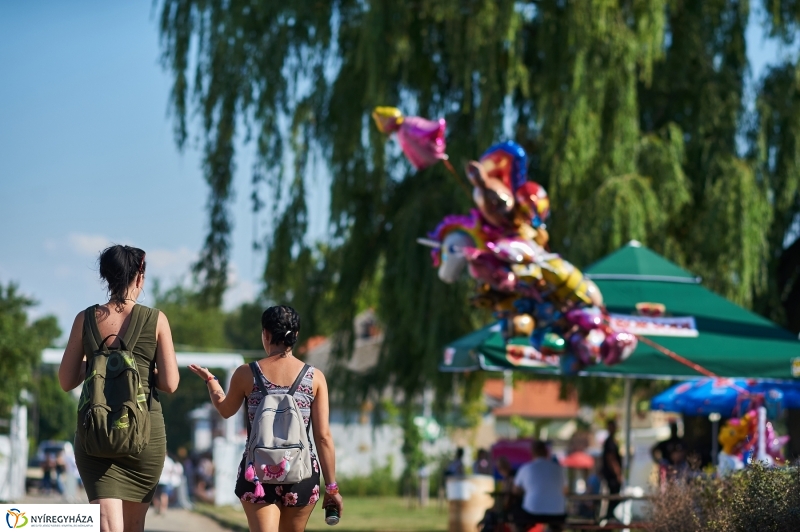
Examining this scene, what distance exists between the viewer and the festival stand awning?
36.0 feet

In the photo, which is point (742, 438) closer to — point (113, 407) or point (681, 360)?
point (681, 360)

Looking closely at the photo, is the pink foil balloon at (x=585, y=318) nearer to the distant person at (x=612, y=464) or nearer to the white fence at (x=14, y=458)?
the distant person at (x=612, y=464)

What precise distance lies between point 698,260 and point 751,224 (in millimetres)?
913

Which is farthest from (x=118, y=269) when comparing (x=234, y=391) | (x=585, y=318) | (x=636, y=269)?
(x=636, y=269)

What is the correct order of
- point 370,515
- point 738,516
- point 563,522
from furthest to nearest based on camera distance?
point 370,515, point 563,522, point 738,516

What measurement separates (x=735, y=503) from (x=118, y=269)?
3.69 metres

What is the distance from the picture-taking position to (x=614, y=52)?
15.3m

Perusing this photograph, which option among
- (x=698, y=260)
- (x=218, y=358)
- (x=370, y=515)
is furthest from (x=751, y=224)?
(x=218, y=358)

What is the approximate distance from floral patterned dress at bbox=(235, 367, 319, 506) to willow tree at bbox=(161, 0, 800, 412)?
31.4ft

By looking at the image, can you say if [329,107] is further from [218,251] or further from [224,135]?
[218,251]

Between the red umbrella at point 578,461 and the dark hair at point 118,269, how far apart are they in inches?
1319

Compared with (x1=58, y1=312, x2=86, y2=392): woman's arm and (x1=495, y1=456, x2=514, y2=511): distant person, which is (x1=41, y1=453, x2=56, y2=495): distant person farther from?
(x1=58, y1=312, x2=86, y2=392): woman's arm

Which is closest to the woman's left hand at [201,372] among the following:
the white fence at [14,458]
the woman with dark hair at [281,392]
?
the woman with dark hair at [281,392]

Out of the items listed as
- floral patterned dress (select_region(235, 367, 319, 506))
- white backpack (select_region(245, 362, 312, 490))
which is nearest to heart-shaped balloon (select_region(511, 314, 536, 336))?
floral patterned dress (select_region(235, 367, 319, 506))
